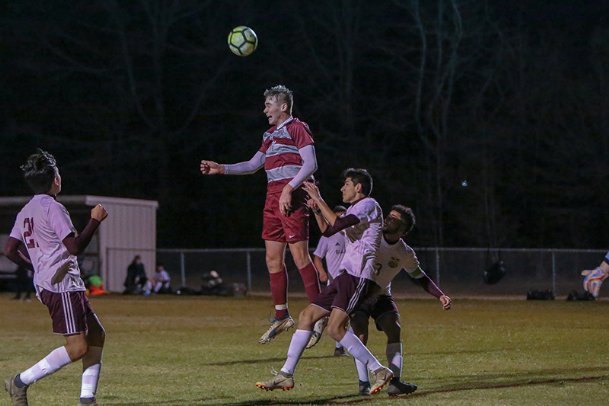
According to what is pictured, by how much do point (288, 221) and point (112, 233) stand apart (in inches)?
1218

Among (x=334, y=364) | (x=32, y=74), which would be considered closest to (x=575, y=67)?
(x=32, y=74)

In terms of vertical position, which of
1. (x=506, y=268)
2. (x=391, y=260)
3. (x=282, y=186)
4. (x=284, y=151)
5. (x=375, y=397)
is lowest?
(x=375, y=397)

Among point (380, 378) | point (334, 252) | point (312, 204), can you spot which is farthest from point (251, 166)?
point (334, 252)

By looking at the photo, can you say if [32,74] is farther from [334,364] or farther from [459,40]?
[334,364]

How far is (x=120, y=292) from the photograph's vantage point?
1658 inches

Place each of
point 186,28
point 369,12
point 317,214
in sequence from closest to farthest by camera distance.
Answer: point 317,214, point 369,12, point 186,28

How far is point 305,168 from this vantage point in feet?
38.2

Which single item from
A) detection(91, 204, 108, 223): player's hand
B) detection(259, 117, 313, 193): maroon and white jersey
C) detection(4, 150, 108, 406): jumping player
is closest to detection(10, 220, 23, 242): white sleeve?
detection(4, 150, 108, 406): jumping player

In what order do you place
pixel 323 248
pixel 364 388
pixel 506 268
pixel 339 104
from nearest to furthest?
pixel 364 388 → pixel 323 248 → pixel 506 268 → pixel 339 104

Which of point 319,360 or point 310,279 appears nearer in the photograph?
point 310,279

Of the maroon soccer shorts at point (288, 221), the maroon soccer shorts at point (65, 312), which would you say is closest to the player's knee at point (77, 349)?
the maroon soccer shorts at point (65, 312)

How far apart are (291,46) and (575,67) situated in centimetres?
1253

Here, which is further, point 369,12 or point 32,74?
point 32,74

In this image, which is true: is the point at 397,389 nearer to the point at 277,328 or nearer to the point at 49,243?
the point at 277,328
